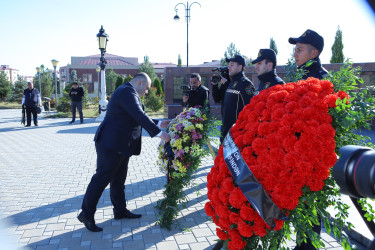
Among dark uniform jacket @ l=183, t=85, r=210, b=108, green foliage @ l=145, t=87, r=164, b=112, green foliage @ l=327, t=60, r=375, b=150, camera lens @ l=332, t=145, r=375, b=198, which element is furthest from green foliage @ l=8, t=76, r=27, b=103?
camera lens @ l=332, t=145, r=375, b=198

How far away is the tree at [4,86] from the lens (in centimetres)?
3450

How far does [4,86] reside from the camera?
34625mm

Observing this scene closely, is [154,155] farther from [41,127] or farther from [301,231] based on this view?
[41,127]

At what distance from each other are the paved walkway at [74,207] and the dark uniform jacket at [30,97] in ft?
16.8

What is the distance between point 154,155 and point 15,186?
3593 millimetres

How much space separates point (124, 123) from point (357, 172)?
2.99 meters

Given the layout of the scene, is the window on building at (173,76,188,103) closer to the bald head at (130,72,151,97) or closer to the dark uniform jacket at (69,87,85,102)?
the dark uniform jacket at (69,87,85,102)

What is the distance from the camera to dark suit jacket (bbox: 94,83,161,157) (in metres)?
3.72

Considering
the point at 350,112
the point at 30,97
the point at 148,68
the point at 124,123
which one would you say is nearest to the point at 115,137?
the point at 124,123

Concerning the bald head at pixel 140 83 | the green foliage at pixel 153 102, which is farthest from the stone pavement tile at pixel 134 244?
the green foliage at pixel 153 102

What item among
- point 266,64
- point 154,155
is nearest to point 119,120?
point 266,64

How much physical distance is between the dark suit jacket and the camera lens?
259 centimetres

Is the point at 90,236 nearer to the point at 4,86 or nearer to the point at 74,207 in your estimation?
the point at 74,207

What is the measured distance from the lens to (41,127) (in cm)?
1384
